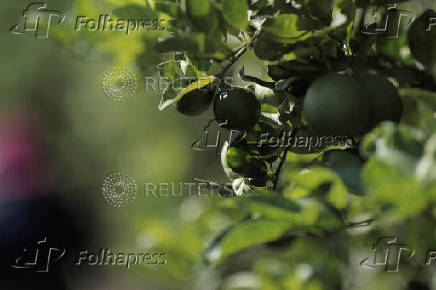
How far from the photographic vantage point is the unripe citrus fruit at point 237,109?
2.86ft

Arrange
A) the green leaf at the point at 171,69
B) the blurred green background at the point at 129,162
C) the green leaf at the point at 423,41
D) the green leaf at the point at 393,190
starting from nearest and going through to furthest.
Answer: the green leaf at the point at 393,190, the blurred green background at the point at 129,162, the green leaf at the point at 423,41, the green leaf at the point at 171,69

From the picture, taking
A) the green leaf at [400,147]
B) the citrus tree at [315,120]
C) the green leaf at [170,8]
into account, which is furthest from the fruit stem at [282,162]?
the green leaf at [400,147]

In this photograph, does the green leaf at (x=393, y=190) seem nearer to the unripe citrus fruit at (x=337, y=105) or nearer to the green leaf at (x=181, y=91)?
the unripe citrus fruit at (x=337, y=105)

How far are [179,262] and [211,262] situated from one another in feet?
0.95

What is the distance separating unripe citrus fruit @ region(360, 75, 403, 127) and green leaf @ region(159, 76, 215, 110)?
0.72ft

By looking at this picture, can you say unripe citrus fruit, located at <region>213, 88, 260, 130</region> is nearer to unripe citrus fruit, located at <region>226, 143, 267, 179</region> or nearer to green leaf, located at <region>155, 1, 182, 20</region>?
unripe citrus fruit, located at <region>226, 143, 267, 179</region>

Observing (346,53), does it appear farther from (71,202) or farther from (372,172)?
(71,202)

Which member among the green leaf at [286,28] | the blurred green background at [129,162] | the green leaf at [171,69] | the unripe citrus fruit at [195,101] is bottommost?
the blurred green background at [129,162]

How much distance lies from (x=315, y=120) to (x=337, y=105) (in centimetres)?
3

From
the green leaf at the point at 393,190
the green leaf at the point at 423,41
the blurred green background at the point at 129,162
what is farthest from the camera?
the green leaf at the point at 423,41

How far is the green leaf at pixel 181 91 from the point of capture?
83 cm

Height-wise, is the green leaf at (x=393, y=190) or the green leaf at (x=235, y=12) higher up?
the green leaf at (x=235, y=12)

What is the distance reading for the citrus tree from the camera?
1.85ft

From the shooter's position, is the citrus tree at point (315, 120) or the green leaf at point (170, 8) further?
the green leaf at point (170, 8)
